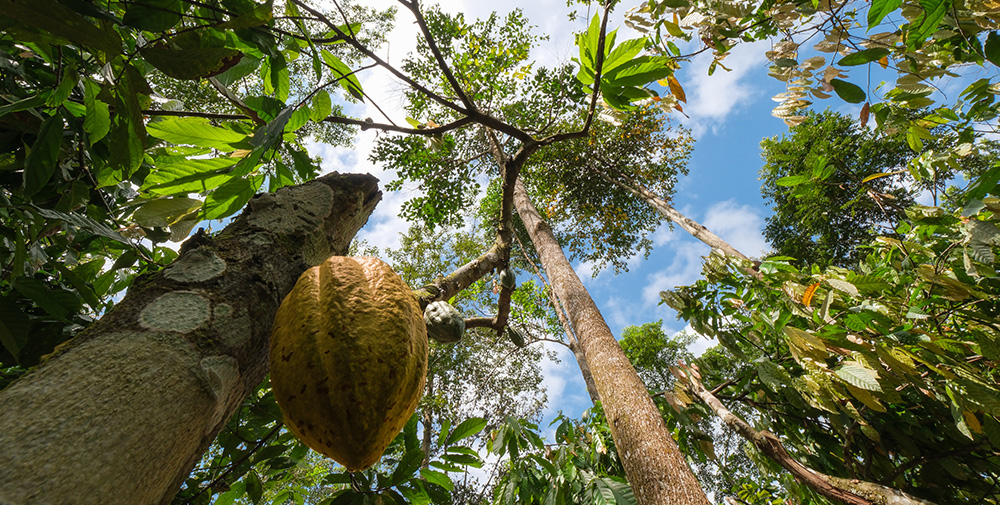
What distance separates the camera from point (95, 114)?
789mm

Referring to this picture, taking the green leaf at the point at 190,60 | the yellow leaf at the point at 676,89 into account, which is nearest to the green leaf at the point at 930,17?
the yellow leaf at the point at 676,89

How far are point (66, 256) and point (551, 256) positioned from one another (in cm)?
248

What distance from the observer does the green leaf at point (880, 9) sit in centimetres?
90

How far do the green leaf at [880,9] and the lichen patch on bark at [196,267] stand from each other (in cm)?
148

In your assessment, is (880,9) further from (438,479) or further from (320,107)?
(438,479)

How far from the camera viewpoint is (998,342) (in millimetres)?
1309

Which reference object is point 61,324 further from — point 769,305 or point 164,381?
point 769,305

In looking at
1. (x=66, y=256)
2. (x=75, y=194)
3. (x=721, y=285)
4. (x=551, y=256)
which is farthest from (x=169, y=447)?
(x=551, y=256)

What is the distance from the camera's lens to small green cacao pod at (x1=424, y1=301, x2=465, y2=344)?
1.66m

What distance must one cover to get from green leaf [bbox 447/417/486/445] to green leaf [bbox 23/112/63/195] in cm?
133

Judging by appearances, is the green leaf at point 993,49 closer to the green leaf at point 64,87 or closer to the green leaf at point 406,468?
the green leaf at point 406,468

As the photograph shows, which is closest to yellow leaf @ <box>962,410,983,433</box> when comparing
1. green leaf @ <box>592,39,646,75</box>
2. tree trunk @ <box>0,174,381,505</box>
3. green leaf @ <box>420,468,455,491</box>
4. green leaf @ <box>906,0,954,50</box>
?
green leaf @ <box>906,0,954,50</box>

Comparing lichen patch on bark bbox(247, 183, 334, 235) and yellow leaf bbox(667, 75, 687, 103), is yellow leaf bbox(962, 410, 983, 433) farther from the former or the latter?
lichen patch on bark bbox(247, 183, 334, 235)

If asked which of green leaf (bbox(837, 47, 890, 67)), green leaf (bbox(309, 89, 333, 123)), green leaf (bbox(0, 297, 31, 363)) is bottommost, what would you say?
green leaf (bbox(0, 297, 31, 363))
